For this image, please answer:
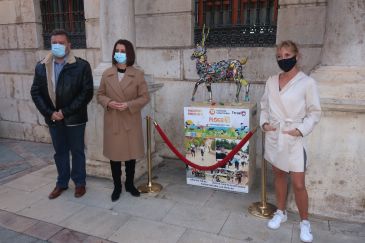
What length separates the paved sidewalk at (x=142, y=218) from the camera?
3.37m

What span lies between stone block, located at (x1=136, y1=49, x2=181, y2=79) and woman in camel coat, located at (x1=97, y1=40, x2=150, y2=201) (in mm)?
1810

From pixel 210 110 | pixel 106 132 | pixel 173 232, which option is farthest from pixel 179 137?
pixel 173 232

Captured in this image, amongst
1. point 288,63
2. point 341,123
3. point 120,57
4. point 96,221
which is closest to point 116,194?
point 96,221

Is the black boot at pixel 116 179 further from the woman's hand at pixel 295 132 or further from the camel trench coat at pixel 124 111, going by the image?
the woman's hand at pixel 295 132

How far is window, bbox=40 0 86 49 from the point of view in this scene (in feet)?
21.5

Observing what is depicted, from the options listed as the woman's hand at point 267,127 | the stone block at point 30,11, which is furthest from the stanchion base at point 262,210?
the stone block at point 30,11

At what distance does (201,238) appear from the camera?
10.9 ft

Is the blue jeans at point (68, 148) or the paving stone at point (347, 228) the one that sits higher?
the blue jeans at point (68, 148)

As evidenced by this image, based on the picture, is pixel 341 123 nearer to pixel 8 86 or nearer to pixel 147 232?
pixel 147 232

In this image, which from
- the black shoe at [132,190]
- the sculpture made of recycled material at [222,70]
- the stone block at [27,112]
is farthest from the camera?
the stone block at [27,112]

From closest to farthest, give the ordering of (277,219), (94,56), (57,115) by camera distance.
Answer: (277,219)
(57,115)
(94,56)

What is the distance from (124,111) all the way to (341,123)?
246 cm

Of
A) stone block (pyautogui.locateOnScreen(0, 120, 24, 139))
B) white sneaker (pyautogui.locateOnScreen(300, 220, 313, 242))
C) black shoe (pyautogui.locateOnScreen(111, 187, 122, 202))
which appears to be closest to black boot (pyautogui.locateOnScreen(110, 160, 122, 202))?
black shoe (pyautogui.locateOnScreen(111, 187, 122, 202))

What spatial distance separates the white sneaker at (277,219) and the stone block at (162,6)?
3.55m
